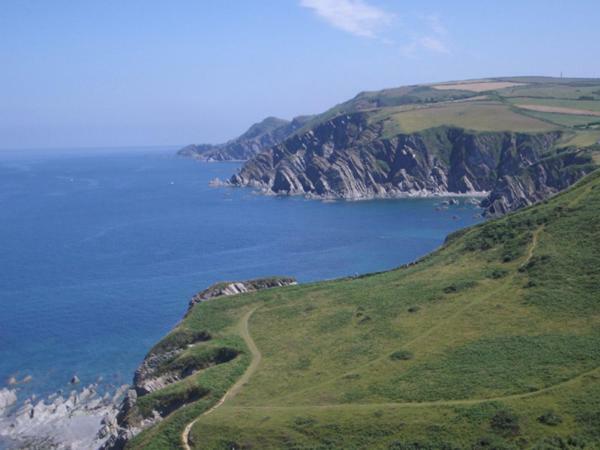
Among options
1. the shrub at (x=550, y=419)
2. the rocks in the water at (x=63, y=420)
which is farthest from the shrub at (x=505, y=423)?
the rocks in the water at (x=63, y=420)

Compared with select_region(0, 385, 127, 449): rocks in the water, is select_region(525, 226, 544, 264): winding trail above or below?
above

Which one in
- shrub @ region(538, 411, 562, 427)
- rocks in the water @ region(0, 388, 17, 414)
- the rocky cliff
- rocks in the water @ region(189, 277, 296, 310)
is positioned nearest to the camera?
shrub @ region(538, 411, 562, 427)

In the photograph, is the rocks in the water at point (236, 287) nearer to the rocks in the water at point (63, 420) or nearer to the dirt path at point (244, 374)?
the dirt path at point (244, 374)

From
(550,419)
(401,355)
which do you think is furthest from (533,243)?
(550,419)

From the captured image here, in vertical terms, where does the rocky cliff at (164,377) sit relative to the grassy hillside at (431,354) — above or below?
below

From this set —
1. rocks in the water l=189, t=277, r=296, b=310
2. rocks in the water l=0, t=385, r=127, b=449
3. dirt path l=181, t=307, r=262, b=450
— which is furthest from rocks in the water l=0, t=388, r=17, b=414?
dirt path l=181, t=307, r=262, b=450

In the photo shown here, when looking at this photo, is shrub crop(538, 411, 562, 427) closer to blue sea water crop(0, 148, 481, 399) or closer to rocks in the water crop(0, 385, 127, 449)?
rocks in the water crop(0, 385, 127, 449)

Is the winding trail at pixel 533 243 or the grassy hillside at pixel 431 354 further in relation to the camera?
the winding trail at pixel 533 243
